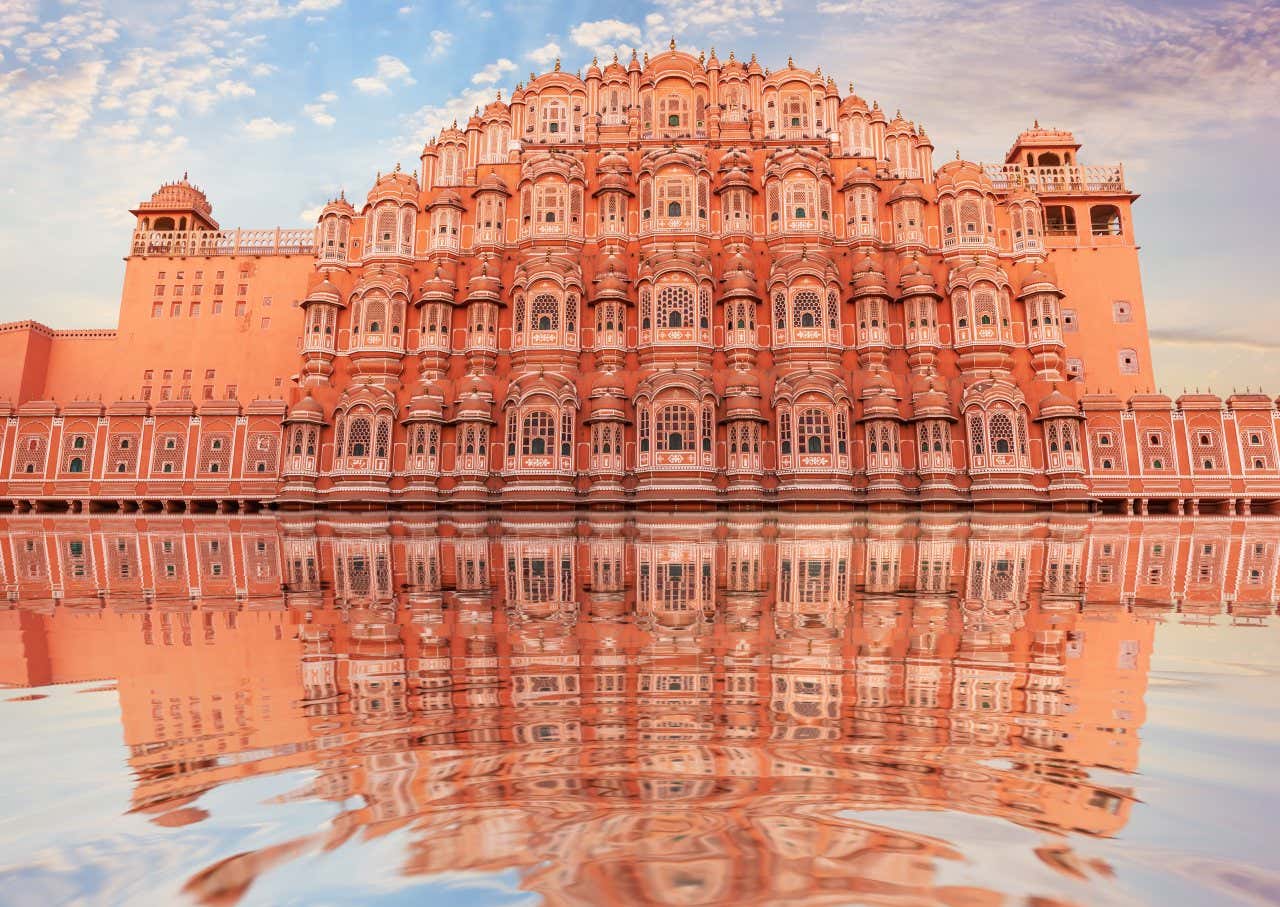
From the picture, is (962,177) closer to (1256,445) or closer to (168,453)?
(1256,445)

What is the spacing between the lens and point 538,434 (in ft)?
78.8

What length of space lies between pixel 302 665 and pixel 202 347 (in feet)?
125

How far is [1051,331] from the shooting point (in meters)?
25.5

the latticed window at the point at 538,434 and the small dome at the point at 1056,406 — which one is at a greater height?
the small dome at the point at 1056,406

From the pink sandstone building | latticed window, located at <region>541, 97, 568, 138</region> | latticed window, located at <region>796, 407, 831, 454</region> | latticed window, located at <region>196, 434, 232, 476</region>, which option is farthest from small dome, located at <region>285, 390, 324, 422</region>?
latticed window, located at <region>796, 407, 831, 454</region>

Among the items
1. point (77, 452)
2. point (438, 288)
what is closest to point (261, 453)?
point (77, 452)

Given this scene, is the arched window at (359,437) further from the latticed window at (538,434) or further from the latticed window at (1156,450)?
the latticed window at (1156,450)

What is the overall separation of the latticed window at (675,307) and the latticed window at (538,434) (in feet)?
16.2

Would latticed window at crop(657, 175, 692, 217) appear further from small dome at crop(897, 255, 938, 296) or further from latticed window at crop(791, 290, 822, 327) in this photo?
small dome at crop(897, 255, 938, 296)

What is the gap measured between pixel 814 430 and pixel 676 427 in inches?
163

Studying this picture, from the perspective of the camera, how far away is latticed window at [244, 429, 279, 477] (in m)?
25.6

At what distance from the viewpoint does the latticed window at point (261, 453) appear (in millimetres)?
25578

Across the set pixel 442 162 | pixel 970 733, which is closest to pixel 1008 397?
pixel 442 162

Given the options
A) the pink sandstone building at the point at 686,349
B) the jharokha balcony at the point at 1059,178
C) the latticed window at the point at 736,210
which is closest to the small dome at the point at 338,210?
the pink sandstone building at the point at 686,349
